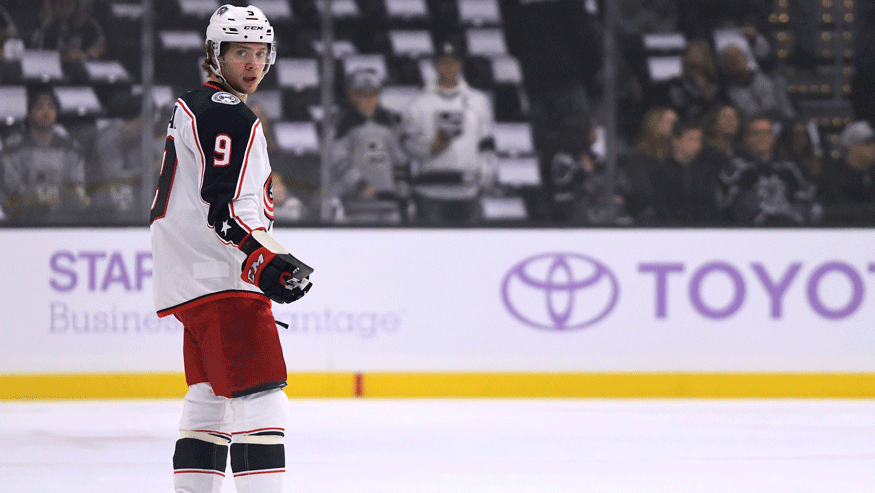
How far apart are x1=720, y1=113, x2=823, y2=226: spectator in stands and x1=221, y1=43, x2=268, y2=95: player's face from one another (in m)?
3.96

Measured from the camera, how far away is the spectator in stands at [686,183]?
6.24 m

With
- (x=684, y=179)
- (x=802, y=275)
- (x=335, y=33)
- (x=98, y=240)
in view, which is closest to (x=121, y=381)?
(x=98, y=240)

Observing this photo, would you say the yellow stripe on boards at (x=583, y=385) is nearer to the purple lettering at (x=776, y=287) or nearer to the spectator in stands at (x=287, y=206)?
the purple lettering at (x=776, y=287)

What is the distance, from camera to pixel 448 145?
6238mm

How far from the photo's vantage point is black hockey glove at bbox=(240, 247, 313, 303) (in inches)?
98.7

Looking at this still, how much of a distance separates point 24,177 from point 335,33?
172cm

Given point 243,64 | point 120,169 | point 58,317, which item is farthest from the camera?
point 120,169

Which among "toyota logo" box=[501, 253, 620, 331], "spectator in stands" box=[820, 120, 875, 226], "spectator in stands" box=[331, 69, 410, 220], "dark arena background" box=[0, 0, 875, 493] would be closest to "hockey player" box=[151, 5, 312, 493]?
"dark arena background" box=[0, 0, 875, 493]

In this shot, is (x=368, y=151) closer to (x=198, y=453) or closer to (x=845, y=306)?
(x=845, y=306)

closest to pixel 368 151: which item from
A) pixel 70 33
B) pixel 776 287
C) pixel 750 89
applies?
pixel 70 33

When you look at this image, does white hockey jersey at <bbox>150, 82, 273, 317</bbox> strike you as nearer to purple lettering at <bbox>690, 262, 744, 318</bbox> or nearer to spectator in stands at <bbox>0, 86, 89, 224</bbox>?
spectator in stands at <bbox>0, 86, 89, 224</bbox>

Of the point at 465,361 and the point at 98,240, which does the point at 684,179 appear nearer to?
the point at 465,361

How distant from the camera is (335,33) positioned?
620 cm

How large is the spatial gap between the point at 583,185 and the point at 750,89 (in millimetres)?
988
